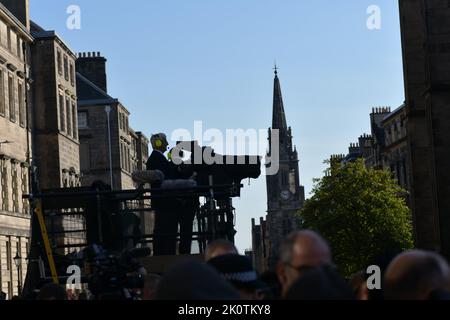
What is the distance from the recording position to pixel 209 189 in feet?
49.3

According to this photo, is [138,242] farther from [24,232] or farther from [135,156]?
[135,156]

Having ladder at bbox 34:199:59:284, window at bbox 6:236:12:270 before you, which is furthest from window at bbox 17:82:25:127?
ladder at bbox 34:199:59:284

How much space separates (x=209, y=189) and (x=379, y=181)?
58.8m

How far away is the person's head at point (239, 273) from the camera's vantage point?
687cm

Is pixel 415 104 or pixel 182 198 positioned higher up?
pixel 415 104

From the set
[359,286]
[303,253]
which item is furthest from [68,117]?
[303,253]

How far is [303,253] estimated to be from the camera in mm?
5664

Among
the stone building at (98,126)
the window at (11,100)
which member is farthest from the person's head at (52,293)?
the stone building at (98,126)

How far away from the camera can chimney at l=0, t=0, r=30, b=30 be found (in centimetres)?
7156

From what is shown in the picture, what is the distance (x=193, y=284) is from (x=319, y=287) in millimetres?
458

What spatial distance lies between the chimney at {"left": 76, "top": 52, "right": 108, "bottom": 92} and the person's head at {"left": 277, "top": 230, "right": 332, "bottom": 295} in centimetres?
10294

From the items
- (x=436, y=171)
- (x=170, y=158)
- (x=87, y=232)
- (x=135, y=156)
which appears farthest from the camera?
(x=135, y=156)
